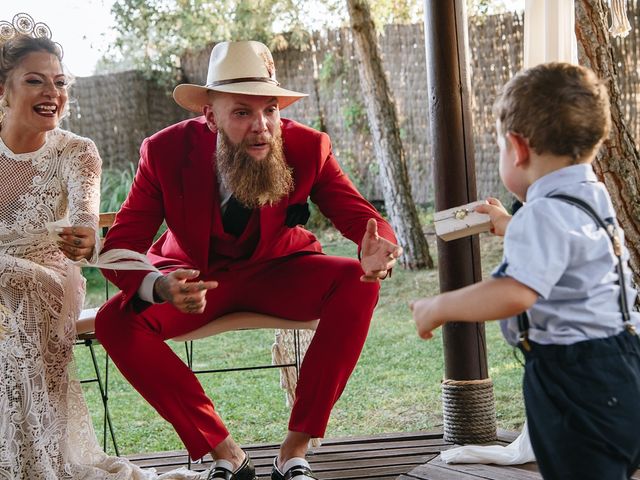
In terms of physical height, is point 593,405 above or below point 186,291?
below

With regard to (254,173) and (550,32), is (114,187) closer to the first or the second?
(254,173)

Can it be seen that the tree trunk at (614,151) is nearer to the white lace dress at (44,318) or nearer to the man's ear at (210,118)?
the man's ear at (210,118)

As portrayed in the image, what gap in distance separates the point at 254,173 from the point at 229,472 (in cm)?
100

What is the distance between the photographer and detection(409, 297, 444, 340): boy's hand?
6.32 feet

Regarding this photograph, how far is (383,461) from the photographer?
11.0 feet

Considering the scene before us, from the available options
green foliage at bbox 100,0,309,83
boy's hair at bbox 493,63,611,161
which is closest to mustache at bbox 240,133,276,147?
boy's hair at bbox 493,63,611,161

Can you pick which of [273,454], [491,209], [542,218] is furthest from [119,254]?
[542,218]

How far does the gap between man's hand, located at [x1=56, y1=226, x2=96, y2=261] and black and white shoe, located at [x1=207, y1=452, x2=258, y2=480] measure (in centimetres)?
80

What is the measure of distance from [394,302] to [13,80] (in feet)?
14.1

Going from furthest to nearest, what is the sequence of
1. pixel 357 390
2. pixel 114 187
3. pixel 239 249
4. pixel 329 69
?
pixel 329 69 < pixel 114 187 < pixel 357 390 < pixel 239 249

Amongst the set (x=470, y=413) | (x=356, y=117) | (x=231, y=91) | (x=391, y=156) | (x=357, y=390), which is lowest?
(x=357, y=390)

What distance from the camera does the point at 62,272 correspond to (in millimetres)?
3223

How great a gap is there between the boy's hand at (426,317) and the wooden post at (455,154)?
4.88ft

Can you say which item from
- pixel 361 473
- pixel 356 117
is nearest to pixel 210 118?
pixel 361 473
